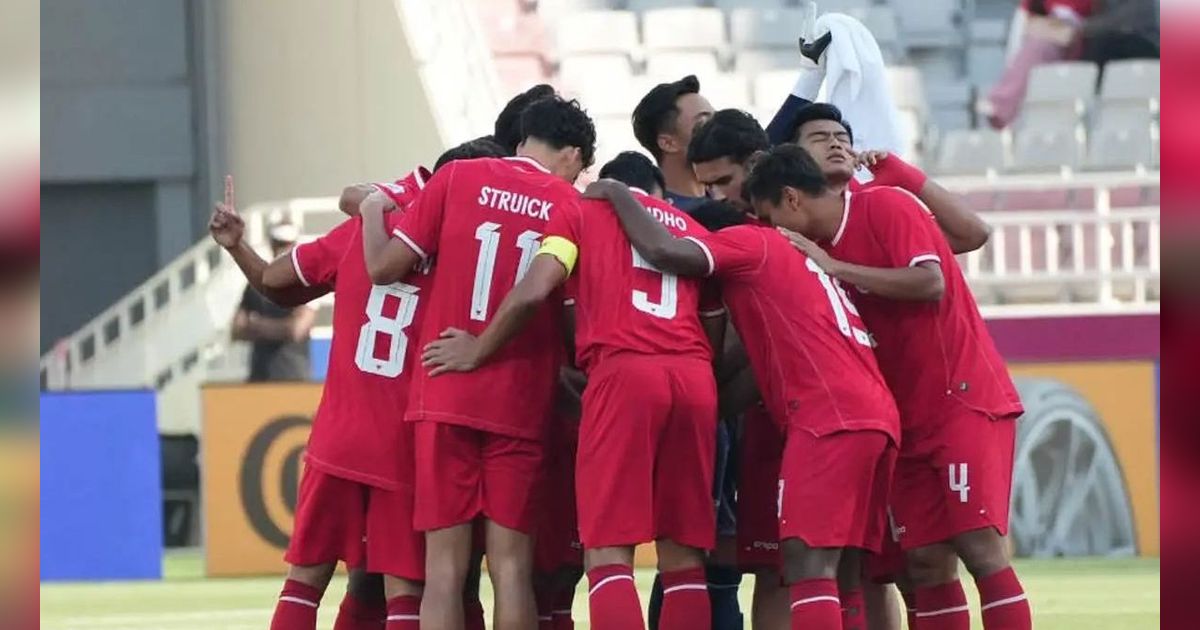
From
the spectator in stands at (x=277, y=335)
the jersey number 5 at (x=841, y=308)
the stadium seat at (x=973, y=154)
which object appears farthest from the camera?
the stadium seat at (x=973, y=154)

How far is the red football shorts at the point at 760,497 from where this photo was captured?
4574 millimetres

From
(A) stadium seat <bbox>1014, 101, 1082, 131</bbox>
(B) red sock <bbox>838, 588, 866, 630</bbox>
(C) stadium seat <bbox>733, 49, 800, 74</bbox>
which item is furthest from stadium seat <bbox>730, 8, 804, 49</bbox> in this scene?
(B) red sock <bbox>838, 588, 866, 630</bbox>

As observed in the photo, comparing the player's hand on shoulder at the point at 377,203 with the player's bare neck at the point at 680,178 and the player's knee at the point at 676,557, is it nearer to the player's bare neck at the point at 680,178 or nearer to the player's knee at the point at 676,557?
the player's bare neck at the point at 680,178

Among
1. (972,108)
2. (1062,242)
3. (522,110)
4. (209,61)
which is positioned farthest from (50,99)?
(522,110)

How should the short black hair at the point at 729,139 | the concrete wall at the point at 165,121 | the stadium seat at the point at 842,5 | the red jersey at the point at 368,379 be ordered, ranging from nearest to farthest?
the red jersey at the point at 368,379 < the short black hair at the point at 729,139 < the stadium seat at the point at 842,5 < the concrete wall at the point at 165,121

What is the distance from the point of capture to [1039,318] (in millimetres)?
11945

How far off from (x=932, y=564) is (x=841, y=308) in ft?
2.23

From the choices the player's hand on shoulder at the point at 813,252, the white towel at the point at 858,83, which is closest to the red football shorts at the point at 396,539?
the player's hand on shoulder at the point at 813,252

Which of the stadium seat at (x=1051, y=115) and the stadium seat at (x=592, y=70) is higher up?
the stadium seat at (x=592, y=70)

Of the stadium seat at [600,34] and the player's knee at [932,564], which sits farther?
the stadium seat at [600,34]

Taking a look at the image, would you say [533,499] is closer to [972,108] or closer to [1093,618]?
[1093,618]

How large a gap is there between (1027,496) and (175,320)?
8.07 metres

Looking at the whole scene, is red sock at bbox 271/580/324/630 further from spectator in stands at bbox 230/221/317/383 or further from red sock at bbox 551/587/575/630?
spectator in stands at bbox 230/221/317/383

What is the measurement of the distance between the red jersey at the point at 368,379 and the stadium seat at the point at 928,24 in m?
12.5
